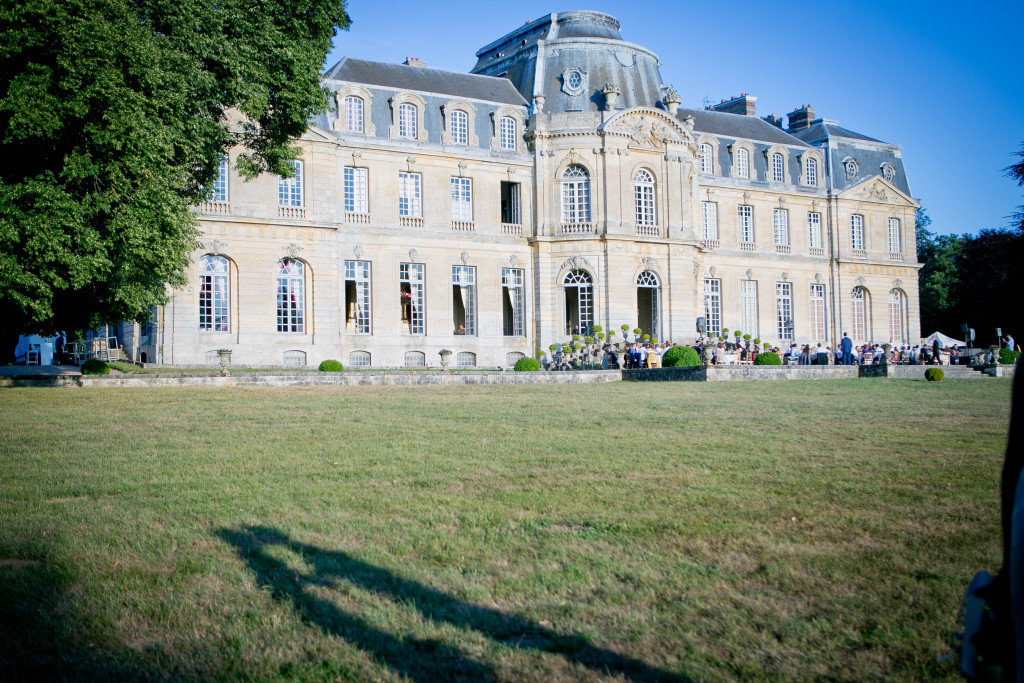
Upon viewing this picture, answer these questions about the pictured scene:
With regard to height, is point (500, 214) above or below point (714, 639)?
above

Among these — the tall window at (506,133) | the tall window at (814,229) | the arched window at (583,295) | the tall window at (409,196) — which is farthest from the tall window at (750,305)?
the tall window at (409,196)

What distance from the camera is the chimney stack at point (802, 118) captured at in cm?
4947

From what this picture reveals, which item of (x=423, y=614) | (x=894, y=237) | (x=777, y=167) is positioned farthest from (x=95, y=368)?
(x=894, y=237)

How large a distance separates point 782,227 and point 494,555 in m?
44.1

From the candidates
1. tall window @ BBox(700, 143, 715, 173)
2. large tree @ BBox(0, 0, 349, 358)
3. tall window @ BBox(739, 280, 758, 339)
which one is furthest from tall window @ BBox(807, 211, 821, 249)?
large tree @ BBox(0, 0, 349, 358)

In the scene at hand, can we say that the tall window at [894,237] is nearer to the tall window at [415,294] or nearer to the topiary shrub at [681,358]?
the topiary shrub at [681,358]

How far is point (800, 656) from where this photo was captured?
3.39m

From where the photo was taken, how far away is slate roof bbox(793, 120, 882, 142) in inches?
1854

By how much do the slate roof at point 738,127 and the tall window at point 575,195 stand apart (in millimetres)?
9383

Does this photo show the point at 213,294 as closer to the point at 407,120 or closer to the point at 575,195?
the point at 407,120

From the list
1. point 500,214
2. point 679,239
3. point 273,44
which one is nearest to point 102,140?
point 273,44

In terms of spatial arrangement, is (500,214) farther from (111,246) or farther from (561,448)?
(561,448)

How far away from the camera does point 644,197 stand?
3775cm

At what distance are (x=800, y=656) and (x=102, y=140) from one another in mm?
15343
